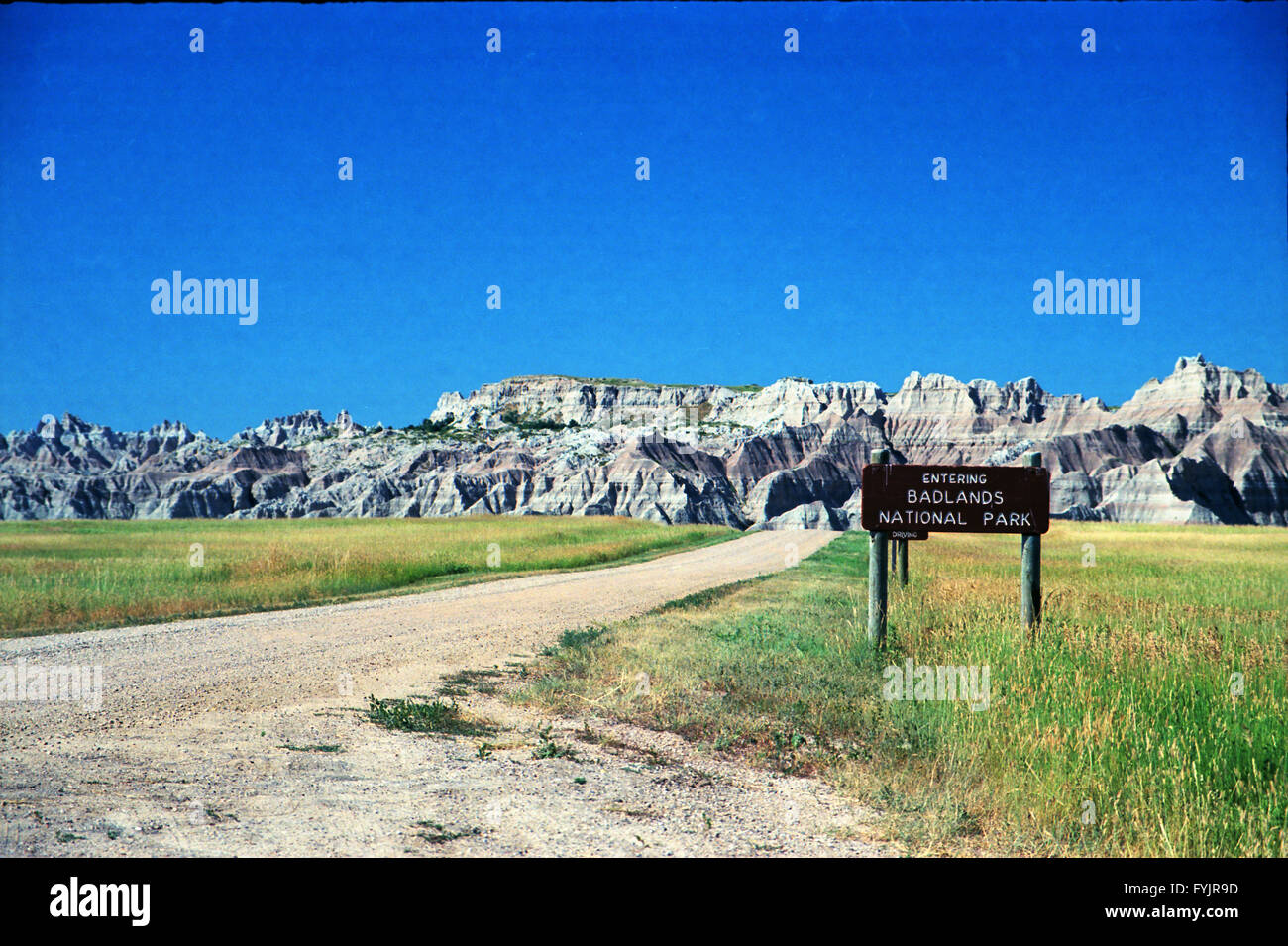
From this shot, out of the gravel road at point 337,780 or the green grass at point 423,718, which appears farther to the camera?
the green grass at point 423,718

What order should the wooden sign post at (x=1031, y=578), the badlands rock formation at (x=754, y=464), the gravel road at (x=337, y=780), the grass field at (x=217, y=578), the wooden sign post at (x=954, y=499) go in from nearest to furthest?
the gravel road at (x=337, y=780) → the wooden sign post at (x=954, y=499) → the wooden sign post at (x=1031, y=578) → the grass field at (x=217, y=578) → the badlands rock formation at (x=754, y=464)

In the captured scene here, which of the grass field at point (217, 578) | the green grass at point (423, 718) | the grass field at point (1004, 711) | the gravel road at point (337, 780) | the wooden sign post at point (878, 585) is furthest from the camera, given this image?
the grass field at point (217, 578)

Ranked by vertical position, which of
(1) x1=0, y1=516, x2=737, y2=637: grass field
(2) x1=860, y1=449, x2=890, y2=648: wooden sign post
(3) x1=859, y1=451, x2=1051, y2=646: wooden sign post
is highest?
(3) x1=859, y1=451, x2=1051, y2=646: wooden sign post

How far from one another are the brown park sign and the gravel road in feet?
12.8

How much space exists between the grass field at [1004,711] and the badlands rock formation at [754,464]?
259 ft

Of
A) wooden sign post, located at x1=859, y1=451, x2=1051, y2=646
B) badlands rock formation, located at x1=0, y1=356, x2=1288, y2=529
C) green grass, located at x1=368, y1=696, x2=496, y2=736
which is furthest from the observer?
badlands rock formation, located at x1=0, y1=356, x2=1288, y2=529

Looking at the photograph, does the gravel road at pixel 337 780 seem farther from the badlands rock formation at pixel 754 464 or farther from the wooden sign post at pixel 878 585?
the badlands rock formation at pixel 754 464

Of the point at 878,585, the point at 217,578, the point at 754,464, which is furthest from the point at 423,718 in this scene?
the point at 754,464

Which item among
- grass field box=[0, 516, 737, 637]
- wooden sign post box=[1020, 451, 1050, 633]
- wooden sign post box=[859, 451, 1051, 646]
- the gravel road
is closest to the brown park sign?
wooden sign post box=[859, 451, 1051, 646]

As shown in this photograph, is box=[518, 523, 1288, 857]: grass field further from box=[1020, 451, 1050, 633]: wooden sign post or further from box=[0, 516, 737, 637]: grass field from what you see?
box=[0, 516, 737, 637]: grass field

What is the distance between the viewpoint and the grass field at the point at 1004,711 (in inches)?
198

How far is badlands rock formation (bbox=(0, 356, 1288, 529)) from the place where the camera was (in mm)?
100812

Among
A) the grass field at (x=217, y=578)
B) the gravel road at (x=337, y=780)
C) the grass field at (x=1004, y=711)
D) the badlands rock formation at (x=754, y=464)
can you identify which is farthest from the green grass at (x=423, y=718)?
the badlands rock formation at (x=754, y=464)

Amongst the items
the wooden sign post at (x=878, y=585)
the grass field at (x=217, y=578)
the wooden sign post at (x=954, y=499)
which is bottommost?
the grass field at (x=217, y=578)
